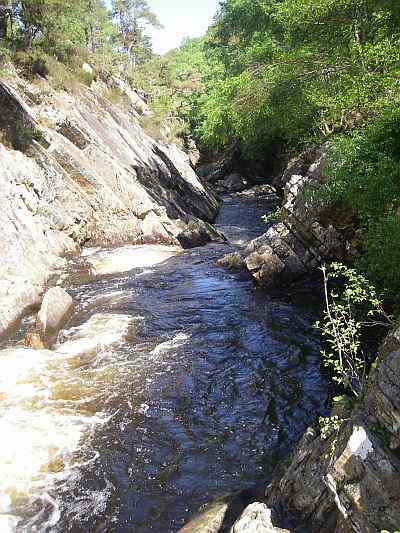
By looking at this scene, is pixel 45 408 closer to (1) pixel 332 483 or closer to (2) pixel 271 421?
(2) pixel 271 421

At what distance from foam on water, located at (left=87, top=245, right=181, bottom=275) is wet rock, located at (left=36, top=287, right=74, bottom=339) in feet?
13.2

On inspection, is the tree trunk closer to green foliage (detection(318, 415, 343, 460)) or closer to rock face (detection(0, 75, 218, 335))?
rock face (detection(0, 75, 218, 335))

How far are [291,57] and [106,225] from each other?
12.4 m

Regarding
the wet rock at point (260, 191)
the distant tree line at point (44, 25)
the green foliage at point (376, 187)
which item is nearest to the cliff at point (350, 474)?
the green foliage at point (376, 187)

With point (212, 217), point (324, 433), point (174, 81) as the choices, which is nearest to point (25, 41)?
point (212, 217)

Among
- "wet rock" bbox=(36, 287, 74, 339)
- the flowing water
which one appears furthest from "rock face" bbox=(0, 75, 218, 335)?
the flowing water

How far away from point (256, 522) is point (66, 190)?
20.4m

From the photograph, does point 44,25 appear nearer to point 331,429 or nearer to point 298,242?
point 298,242

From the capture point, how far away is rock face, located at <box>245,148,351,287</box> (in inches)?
603

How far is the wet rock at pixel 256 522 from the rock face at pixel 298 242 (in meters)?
10.8

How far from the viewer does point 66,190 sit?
22.7 m

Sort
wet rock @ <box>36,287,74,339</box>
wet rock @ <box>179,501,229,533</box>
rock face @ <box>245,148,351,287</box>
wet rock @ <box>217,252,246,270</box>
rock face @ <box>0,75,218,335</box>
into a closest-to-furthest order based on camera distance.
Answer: wet rock @ <box>179,501,229,533</box>
wet rock @ <box>36,287,74,339</box>
rock face @ <box>245,148,351,287</box>
rock face @ <box>0,75,218,335</box>
wet rock @ <box>217,252,246,270</box>

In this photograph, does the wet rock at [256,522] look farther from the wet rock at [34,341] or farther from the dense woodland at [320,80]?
the wet rock at [34,341]

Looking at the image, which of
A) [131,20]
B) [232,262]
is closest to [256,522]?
[232,262]
